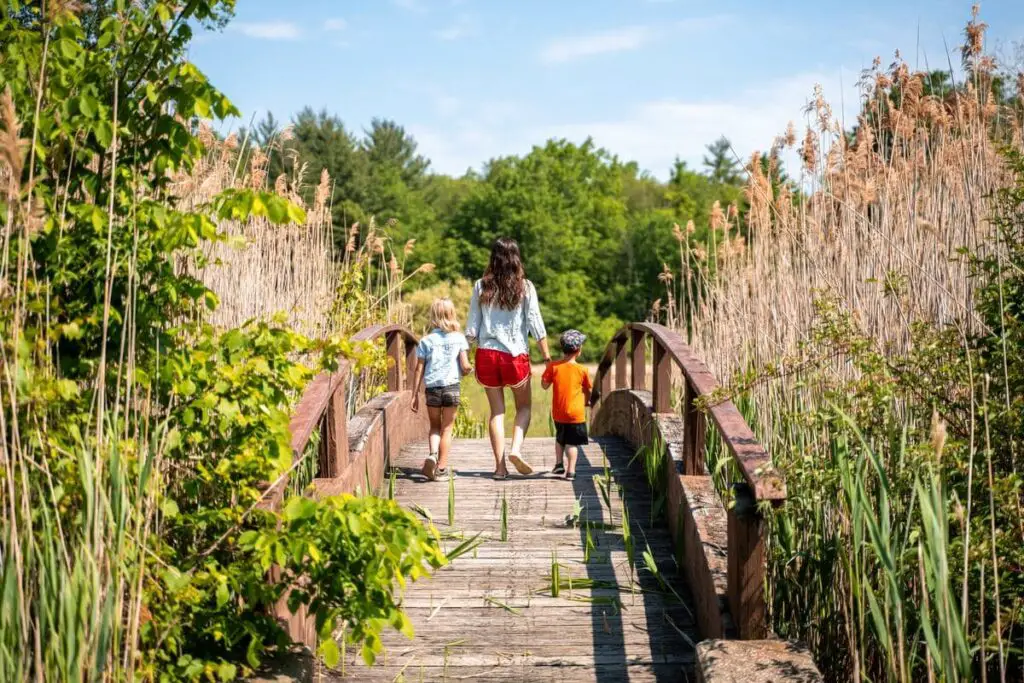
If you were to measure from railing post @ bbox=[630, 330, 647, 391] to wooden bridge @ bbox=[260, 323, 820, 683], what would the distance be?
1004 millimetres

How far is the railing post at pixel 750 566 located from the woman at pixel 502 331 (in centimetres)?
308

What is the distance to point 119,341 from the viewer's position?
9.80ft

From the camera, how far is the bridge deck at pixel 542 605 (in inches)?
143

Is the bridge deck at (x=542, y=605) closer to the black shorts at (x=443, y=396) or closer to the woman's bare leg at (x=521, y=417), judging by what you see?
the woman's bare leg at (x=521, y=417)

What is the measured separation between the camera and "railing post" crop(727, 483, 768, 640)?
10.2ft

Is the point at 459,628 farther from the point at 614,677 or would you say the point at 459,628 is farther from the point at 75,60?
the point at 75,60

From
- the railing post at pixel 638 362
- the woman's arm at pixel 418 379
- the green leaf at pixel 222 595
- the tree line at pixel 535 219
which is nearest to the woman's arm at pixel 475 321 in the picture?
the woman's arm at pixel 418 379

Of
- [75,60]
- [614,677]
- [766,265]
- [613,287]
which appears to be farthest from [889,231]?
[613,287]

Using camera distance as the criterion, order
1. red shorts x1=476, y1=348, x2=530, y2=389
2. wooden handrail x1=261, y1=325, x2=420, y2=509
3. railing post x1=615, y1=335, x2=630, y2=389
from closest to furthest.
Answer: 1. wooden handrail x1=261, y1=325, x2=420, y2=509
2. red shorts x1=476, y1=348, x2=530, y2=389
3. railing post x1=615, y1=335, x2=630, y2=389

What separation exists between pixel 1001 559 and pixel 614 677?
1299 mm

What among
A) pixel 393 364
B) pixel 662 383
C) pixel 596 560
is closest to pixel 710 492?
pixel 596 560

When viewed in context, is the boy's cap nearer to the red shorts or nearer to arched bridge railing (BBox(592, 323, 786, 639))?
the red shorts

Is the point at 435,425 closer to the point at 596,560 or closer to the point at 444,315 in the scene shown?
the point at 444,315

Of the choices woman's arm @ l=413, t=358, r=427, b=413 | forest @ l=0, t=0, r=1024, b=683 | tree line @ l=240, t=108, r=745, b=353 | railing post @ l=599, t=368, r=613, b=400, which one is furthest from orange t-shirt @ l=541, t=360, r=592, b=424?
tree line @ l=240, t=108, r=745, b=353
